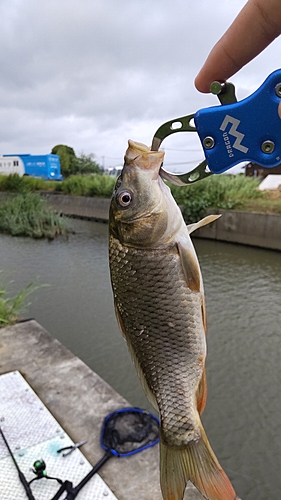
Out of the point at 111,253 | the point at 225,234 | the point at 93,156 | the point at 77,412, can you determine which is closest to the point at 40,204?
the point at 225,234

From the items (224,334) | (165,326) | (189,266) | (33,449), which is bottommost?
(224,334)

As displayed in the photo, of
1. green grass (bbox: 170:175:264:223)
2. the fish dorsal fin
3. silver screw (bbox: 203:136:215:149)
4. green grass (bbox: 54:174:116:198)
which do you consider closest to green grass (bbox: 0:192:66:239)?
green grass (bbox: 54:174:116:198)

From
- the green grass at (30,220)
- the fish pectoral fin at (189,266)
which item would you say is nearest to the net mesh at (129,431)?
the fish pectoral fin at (189,266)

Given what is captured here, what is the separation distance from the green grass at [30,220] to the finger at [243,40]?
9.54 m

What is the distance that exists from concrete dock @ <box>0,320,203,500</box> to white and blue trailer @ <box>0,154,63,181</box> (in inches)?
857

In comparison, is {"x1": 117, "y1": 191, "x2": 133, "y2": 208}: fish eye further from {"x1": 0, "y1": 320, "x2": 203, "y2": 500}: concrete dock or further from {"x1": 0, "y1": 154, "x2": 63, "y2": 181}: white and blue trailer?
{"x1": 0, "y1": 154, "x2": 63, "y2": 181}: white and blue trailer

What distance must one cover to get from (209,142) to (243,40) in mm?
270

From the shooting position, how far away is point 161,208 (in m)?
1.11

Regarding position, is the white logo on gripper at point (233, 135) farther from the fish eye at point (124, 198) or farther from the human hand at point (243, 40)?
the fish eye at point (124, 198)

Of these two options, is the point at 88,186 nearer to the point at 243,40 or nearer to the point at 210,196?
the point at 210,196

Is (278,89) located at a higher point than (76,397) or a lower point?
higher

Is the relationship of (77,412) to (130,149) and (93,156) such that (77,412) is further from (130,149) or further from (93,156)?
(93,156)

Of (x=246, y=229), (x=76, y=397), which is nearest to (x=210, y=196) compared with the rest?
(x=246, y=229)

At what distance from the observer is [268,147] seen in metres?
0.95
